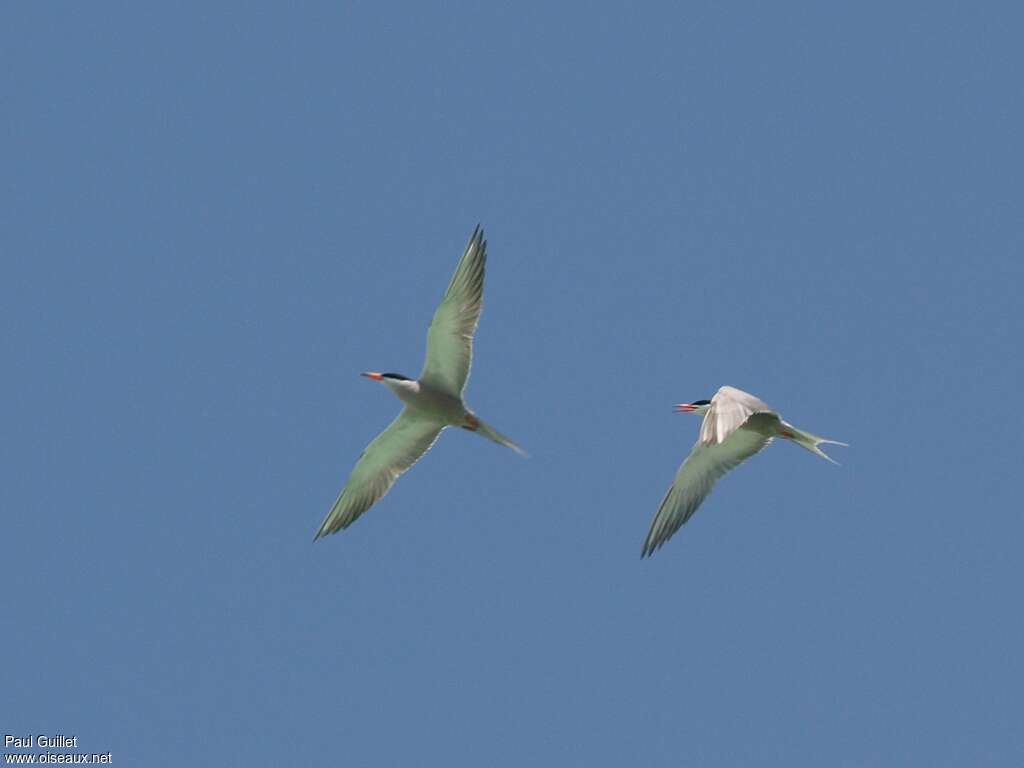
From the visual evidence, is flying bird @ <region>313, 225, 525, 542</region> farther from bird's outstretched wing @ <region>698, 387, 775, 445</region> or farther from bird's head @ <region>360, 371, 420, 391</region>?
bird's outstretched wing @ <region>698, 387, 775, 445</region>

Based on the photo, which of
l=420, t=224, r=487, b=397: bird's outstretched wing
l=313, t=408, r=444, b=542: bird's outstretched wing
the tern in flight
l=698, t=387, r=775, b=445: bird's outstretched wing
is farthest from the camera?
l=313, t=408, r=444, b=542: bird's outstretched wing

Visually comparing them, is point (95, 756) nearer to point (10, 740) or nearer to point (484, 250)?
point (10, 740)

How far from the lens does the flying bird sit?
680 inches

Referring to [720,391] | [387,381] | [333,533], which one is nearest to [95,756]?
[333,533]

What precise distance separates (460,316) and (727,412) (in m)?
2.99

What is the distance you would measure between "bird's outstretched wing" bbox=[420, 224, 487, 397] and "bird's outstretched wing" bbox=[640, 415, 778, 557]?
103 inches

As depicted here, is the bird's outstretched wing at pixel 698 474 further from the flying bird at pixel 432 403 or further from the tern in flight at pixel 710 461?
the flying bird at pixel 432 403

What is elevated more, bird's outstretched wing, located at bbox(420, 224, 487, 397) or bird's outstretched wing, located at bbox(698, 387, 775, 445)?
bird's outstretched wing, located at bbox(420, 224, 487, 397)

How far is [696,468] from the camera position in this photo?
18.1 m

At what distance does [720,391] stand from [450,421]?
119 inches

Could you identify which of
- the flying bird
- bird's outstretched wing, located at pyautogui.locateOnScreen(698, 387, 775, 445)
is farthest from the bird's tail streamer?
bird's outstretched wing, located at pyautogui.locateOnScreen(698, 387, 775, 445)

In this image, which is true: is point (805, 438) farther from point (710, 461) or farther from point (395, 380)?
point (395, 380)

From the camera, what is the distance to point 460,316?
1728 cm

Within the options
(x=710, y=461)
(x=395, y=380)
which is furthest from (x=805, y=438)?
(x=395, y=380)
